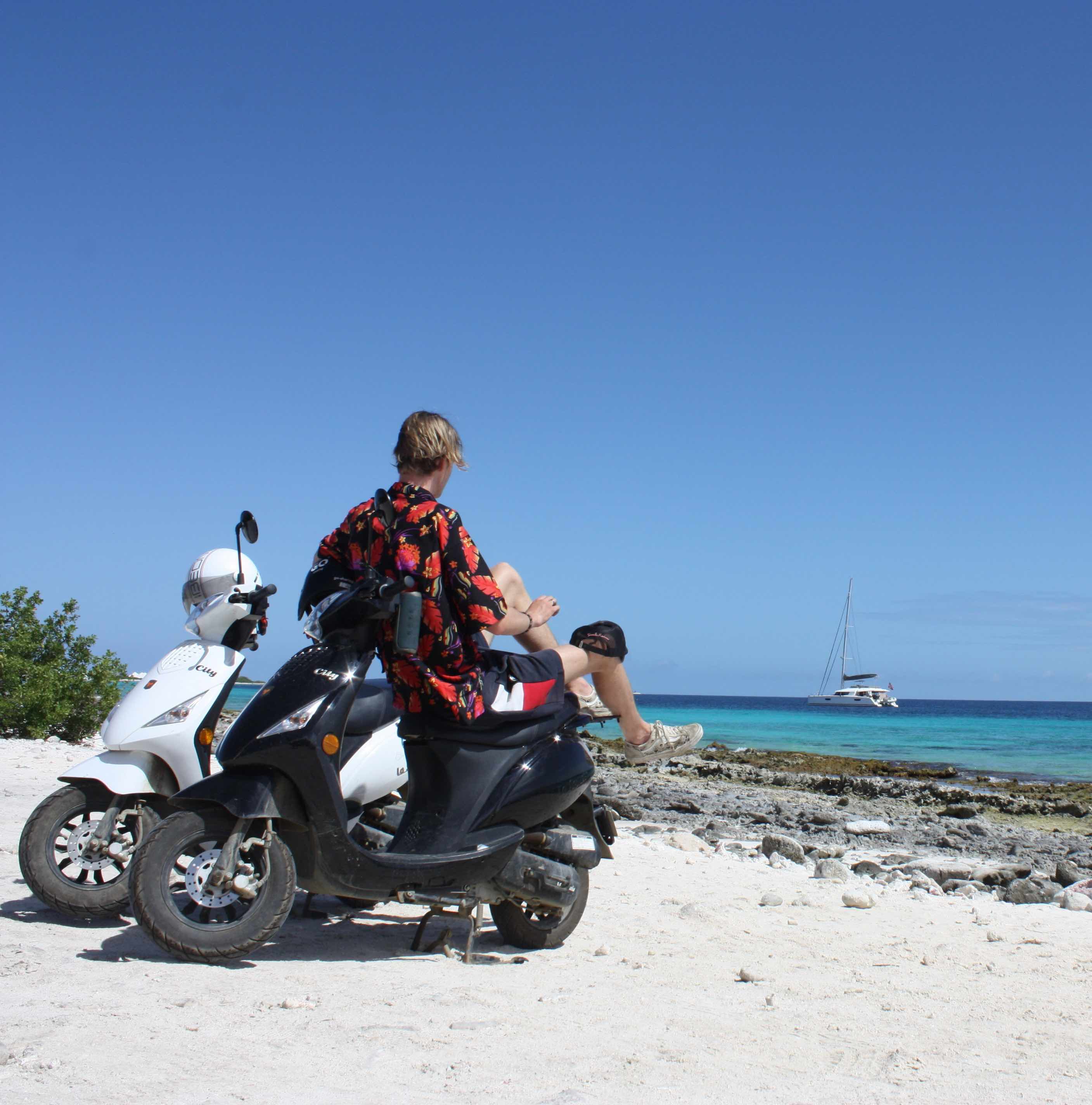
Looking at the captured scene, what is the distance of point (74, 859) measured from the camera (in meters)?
3.76

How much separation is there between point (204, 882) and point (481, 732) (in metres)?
1.04

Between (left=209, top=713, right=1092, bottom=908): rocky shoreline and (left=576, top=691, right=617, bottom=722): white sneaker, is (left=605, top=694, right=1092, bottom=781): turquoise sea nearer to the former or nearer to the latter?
(left=209, top=713, right=1092, bottom=908): rocky shoreline

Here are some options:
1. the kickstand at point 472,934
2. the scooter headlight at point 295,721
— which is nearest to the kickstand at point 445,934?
the kickstand at point 472,934

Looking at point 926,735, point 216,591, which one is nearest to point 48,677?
point 216,591

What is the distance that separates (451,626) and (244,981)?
1320mm

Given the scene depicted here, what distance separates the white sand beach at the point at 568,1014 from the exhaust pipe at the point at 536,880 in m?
0.24

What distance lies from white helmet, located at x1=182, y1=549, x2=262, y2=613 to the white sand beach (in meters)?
1.37

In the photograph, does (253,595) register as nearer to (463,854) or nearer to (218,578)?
(218,578)

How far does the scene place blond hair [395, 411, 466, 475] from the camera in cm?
375

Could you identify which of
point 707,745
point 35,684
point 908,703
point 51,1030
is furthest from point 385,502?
point 908,703

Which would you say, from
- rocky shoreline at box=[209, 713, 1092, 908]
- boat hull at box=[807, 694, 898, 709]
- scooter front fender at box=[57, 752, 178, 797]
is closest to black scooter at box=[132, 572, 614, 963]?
scooter front fender at box=[57, 752, 178, 797]

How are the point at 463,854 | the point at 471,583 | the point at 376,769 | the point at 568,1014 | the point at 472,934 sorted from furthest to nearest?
1. the point at 376,769
2. the point at 472,934
3. the point at 471,583
4. the point at 463,854
5. the point at 568,1014

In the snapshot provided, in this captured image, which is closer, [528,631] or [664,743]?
[528,631]

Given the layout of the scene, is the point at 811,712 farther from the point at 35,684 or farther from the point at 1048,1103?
the point at 1048,1103
